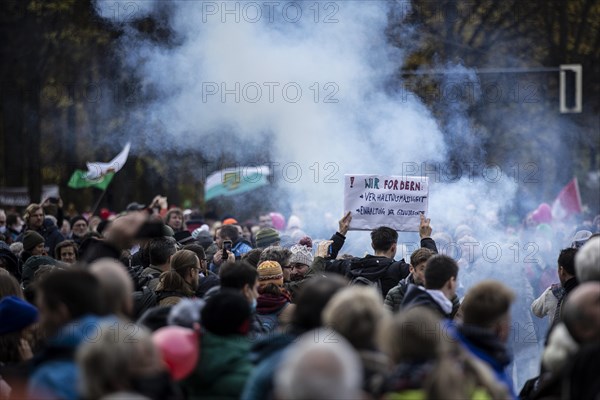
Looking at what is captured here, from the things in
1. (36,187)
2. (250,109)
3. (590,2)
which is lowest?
(36,187)

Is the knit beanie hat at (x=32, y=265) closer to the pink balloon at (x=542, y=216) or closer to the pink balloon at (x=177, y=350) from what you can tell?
the pink balloon at (x=177, y=350)

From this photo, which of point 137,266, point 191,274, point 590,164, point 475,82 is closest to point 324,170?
point 137,266

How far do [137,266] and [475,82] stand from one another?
14352mm

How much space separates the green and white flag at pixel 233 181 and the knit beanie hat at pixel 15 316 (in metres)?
9.77

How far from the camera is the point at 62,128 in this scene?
25.9 meters

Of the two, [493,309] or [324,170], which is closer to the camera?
[493,309]

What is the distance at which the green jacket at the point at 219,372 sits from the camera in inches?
177

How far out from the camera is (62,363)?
398 cm

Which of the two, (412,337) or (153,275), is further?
(153,275)

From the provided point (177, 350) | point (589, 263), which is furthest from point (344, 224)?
point (177, 350)

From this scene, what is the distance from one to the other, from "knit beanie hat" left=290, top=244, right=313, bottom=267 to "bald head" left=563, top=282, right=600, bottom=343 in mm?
3577

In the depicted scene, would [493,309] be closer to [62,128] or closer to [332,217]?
[332,217]

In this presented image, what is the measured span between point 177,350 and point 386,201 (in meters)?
4.32

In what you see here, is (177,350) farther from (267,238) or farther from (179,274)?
(267,238)
